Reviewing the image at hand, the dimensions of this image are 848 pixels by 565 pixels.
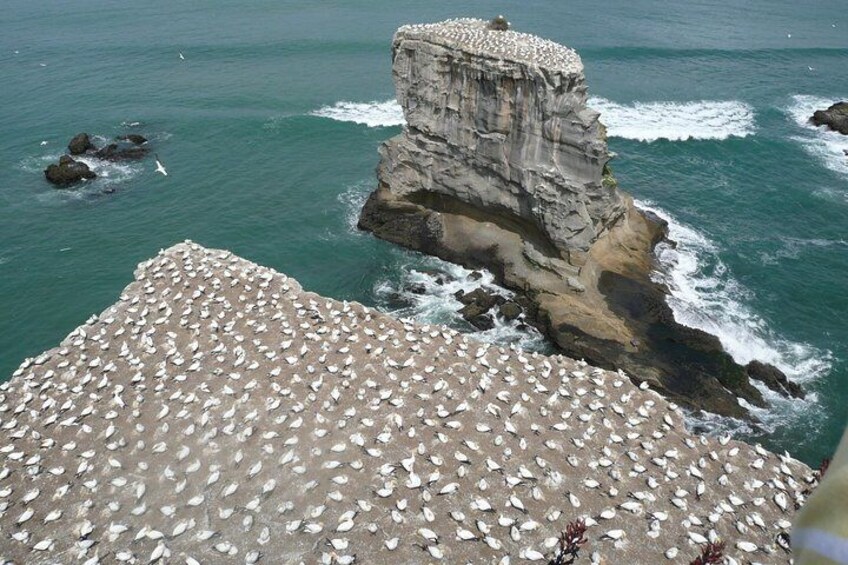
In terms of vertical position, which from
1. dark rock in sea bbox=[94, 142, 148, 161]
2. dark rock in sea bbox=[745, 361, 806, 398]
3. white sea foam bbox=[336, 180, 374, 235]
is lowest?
dark rock in sea bbox=[745, 361, 806, 398]

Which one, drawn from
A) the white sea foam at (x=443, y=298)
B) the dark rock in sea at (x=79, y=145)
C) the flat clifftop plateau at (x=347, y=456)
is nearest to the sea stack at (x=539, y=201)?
the white sea foam at (x=443, y=298)

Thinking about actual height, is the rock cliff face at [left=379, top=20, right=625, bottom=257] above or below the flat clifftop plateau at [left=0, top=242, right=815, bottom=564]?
above

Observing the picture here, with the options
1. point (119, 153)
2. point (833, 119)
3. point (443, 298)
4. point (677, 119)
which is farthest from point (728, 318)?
point (119, 153)

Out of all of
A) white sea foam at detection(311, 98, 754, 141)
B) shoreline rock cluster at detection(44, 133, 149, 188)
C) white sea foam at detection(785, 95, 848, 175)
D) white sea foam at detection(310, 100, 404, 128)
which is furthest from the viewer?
white sea foam at detection(310, 100, 404, 128)

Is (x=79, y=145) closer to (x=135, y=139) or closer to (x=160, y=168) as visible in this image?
(x=135, y=139)

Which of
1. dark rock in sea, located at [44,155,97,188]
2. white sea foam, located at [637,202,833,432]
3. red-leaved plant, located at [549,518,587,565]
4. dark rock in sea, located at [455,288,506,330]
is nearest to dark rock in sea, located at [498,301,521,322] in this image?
dark rock in sea, located at [455,288,506,330]

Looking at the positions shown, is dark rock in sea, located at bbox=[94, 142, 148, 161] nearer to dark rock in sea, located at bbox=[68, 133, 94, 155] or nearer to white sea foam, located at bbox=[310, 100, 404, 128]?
dark rock in sea, located at bbox=[68, 133, 94, 155]

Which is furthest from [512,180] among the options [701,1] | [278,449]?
[701,1]
